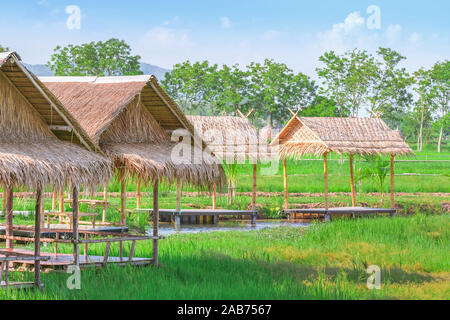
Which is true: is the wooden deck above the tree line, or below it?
below

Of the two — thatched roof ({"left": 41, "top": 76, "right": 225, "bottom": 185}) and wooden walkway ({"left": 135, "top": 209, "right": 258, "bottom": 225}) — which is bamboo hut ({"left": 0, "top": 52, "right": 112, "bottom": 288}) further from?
wooden walkway ({"left": 135, "top": 209, "right": 258, "bottom": 225})

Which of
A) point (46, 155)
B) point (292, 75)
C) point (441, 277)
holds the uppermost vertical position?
point (292, 75)

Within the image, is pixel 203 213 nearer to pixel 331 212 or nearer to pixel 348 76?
pixel 331 212

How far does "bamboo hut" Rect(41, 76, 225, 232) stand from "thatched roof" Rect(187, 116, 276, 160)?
38.5 feet

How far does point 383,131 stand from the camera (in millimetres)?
24906

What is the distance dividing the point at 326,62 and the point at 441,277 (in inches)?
1936

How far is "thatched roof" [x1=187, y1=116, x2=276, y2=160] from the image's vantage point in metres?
24.2

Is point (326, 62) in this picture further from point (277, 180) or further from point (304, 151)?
point (304, 151)

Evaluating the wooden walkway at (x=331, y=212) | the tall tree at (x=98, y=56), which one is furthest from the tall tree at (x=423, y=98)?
the wooden walkway at (x=331, y=212)

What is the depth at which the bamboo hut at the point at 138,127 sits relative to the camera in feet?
35.8

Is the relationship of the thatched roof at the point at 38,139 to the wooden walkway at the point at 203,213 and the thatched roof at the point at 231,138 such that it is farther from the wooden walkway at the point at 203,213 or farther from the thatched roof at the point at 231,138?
the thatched roof at the point at 231,138

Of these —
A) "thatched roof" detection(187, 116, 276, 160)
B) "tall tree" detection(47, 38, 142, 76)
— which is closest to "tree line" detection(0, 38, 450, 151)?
"tall tree" detection(47, 38, 142, 76)
